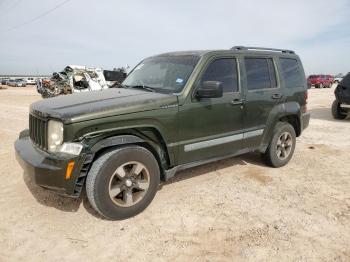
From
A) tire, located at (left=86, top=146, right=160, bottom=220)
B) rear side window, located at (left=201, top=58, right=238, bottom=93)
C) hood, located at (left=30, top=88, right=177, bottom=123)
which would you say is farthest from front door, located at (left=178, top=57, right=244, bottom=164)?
tire, located at (left=86, top=146, right=160, bottom=220)

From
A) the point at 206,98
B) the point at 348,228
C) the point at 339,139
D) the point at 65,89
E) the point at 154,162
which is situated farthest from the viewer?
the point at 65,89

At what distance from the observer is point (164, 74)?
15.1 feet

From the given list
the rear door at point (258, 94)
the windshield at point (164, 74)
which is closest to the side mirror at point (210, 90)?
the windshield at point (164, 74)

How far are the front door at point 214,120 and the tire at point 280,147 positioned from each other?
88 cm

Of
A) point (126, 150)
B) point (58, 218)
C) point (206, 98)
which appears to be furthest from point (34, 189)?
point (206, 98)

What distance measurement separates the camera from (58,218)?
380cm

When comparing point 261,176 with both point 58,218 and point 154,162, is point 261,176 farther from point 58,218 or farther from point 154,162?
point 58,218

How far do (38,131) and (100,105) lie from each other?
814 millimetres

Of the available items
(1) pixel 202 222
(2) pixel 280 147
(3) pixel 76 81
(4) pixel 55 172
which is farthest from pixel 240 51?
(3) pixel 76 81

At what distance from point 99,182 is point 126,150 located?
0.45 m

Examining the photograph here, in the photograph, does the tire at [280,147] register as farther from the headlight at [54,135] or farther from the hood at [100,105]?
the headlight at [54,135]

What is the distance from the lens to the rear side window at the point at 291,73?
5.71m

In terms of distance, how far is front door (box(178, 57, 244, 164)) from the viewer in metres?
4.23

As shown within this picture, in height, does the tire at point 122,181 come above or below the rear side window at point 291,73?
below
